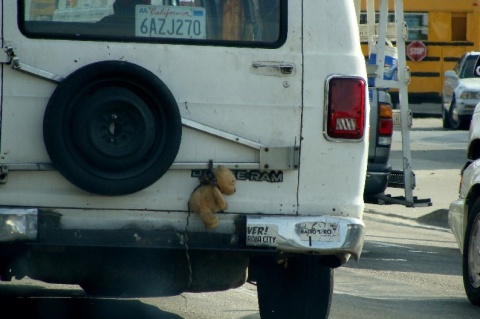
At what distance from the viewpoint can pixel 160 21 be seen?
5.51m

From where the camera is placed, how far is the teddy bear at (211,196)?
545cm

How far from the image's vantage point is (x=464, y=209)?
27.6ft

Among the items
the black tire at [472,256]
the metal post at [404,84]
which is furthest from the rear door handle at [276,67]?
the metal post at [404,84]

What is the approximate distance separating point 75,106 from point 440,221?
8.81m

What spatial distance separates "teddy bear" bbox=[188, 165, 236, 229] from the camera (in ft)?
17.9

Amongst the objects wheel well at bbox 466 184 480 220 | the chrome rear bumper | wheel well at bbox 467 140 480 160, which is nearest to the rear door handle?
the chrome rear bumper

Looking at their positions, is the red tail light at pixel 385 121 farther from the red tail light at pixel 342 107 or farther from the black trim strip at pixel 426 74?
the black trim strip at pixel 426 74

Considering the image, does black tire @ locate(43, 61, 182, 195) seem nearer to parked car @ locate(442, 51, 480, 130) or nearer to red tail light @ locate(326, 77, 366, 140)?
red tail light @ locate(326, 77, 366, 140)

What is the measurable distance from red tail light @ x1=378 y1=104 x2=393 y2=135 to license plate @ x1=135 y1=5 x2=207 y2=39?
5585mm

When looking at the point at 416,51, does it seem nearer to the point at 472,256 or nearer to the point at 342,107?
the point at 472,256

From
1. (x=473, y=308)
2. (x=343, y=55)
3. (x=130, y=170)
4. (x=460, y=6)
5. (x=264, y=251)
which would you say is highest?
(x=460, y=6)

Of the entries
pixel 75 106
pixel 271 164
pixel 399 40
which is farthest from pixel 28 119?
pixel 399 40

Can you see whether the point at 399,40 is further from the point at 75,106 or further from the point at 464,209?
the point at 75,106

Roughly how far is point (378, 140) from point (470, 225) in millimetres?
2909
